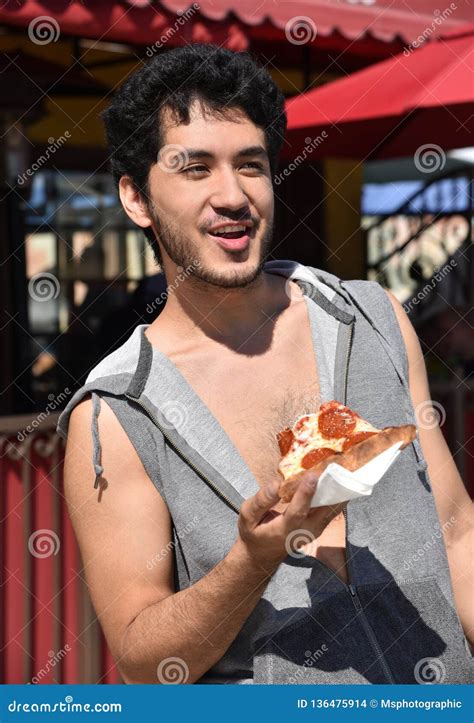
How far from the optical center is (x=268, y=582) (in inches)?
69.4

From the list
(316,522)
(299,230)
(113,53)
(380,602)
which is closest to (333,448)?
(316,522)

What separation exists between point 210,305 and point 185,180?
265 mm

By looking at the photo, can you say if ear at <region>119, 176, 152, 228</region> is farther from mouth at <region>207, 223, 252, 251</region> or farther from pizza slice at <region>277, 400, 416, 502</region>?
pizza slice at <region>277, 400, 416, 502</region>

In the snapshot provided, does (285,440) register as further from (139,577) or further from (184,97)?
(184,97)

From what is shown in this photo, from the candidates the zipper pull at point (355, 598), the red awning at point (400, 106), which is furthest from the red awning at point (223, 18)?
the zipper pull at point (355, 598)

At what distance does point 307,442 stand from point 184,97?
758mm

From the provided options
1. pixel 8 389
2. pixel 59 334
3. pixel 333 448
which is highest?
pixel 59 334

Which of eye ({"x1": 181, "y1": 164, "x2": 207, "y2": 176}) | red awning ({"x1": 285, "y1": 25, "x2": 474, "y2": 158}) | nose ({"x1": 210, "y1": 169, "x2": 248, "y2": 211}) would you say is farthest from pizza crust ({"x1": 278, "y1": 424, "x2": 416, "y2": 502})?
red awning ({"x1": 285, "y1": 25, "x2": 474, "y2": 158})

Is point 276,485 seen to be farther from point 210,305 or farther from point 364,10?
point 364,10

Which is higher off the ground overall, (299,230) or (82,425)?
(299,230)

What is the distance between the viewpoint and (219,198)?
197 cm

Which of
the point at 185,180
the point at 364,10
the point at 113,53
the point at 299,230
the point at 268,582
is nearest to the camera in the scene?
the point at 268,582

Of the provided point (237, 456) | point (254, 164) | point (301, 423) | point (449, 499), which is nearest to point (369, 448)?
point (301, 423)

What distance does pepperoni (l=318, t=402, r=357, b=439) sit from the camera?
1794 millimetres
